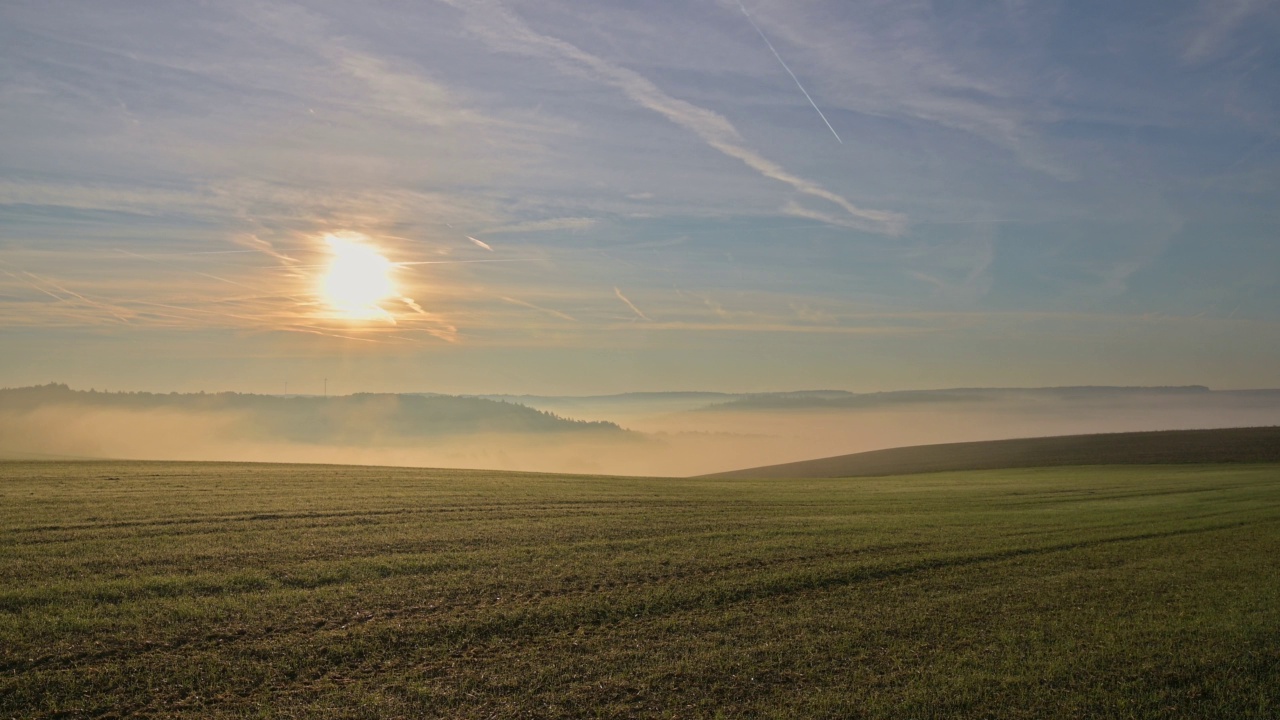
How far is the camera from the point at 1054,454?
65688 mm

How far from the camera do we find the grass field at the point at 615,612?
10141mm

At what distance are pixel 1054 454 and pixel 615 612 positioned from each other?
2500 inches

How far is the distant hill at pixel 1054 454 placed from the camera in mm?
59922

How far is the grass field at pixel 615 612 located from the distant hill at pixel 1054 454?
1521 inches

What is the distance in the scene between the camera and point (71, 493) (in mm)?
27000

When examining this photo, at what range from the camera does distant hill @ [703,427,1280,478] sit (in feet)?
197

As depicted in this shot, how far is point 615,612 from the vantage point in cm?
1375

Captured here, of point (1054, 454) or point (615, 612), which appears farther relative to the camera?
point (1054, 454)

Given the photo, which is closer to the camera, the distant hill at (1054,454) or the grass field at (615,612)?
the grass field at (615,612)

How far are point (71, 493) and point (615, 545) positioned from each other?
20.8m

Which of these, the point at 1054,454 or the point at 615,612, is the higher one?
the point at 1054,454

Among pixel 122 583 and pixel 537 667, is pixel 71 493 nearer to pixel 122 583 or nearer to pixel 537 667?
pixel 122 583

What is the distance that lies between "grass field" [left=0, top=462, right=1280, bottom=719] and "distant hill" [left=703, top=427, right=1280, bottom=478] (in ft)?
127

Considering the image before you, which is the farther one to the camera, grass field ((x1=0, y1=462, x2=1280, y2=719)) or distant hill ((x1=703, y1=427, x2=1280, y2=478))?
distant hill ((x1=703, y1=427, x2=1280, y2=478))
